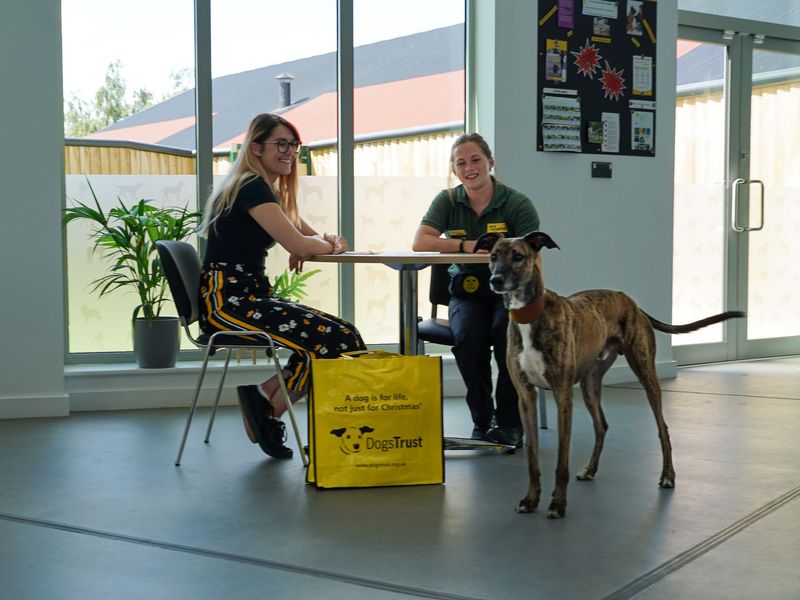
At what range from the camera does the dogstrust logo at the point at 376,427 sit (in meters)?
3.19

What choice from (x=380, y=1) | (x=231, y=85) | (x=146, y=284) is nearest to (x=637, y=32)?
(x=380, y=1)

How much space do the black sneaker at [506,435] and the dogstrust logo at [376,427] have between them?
0.69m

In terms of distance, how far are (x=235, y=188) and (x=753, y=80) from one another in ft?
15.3

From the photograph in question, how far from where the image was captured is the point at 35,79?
4.54 metres

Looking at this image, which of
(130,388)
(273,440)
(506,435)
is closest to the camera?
(273,440)

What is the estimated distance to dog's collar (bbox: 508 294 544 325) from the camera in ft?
9.59

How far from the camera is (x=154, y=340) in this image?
16.0 feet

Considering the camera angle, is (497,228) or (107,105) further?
(107,105)

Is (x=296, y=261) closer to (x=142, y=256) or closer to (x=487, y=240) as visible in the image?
(x=487, y=240)

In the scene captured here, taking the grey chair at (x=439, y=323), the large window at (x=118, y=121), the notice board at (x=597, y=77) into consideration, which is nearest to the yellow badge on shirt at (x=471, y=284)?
the grey chair at (x=439, y=323)

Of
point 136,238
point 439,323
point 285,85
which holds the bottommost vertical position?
point 439,323

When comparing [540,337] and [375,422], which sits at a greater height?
[540,337]

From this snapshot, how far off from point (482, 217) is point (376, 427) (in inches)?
45.9

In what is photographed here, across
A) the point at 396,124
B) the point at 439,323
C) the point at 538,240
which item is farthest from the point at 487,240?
the point at 396,124
